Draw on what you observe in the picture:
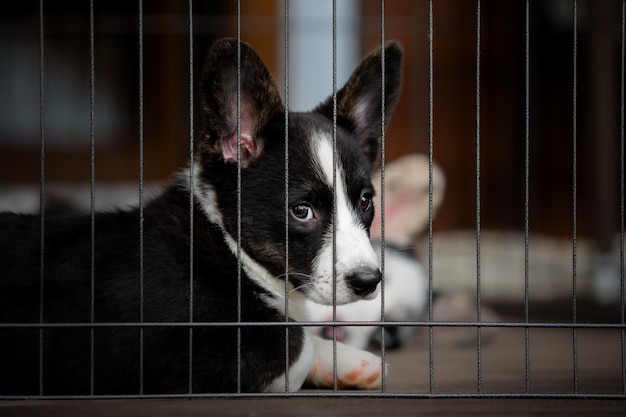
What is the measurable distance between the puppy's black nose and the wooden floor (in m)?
0.27

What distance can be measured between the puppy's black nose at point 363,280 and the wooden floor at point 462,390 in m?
0.27

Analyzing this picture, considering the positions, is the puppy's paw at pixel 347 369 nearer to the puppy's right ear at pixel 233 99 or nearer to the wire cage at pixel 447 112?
the puppy's right ear at pixel 233 99

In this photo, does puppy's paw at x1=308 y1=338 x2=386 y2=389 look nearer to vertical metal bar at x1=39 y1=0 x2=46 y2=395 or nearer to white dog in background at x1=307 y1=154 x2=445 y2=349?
white dog in background at x1=307 y1=154 x2=445 y2=349

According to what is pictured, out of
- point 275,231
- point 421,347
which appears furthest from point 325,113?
point 421,347

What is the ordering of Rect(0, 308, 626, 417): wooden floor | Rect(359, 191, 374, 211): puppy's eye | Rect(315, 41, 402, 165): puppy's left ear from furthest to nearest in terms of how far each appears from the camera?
Rect(315, 41, 402, 165): puppy's left ear, Rect(359, 191, 374, 211): puppy's eye, Rect(0, 308, 626, 417): wooden floor

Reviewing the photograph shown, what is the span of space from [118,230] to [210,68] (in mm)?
507

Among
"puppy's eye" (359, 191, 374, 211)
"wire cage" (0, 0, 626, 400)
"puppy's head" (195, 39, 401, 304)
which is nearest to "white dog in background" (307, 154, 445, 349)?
"puppy's eye" (359, 191, 374, 211)

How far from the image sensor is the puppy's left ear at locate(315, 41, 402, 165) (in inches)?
102

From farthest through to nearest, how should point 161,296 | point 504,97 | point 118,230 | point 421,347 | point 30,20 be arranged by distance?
point 30,20
point 504,97
point 421,347
point 118,230
point 161,296

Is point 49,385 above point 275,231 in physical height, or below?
below

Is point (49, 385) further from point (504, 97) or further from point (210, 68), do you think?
point (504, 97)

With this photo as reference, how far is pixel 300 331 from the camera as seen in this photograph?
2357mm

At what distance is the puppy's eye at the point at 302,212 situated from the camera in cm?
234

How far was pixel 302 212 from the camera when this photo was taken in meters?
2.35
